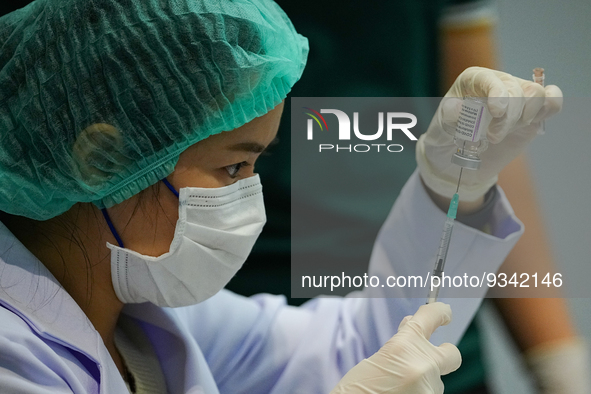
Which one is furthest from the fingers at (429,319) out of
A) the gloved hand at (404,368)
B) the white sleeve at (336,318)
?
the white sleeve at (336,318)

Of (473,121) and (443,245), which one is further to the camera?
(443,245)

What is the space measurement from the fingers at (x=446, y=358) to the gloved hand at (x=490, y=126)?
318 mm

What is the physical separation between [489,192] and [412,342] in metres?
0.39

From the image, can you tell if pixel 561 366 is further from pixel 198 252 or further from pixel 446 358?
pixel 198 252

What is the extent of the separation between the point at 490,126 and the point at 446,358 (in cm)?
42

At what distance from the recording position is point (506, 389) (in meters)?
1.30

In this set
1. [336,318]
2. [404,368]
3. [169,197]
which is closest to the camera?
[404,368]

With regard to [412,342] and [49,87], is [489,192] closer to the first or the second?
[412,342]

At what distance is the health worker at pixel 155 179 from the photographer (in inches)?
34.9

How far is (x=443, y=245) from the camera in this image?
1.07 metres

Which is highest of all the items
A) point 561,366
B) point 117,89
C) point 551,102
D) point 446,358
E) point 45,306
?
point 117,89

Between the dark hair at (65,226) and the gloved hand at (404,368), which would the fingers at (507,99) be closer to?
the gloved hand at (404,368)

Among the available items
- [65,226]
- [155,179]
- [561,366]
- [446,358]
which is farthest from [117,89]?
[561,366]

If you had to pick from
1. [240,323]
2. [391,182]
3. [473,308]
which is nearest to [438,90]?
[391,182]
